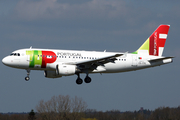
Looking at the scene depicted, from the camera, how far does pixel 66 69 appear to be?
52.6 metres

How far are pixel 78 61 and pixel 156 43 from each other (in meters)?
15.3

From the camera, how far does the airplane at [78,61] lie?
5216 cm

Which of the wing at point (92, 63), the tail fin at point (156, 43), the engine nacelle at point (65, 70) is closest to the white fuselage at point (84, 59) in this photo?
the wing at point (92, 63)

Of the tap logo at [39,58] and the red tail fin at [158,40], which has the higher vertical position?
the red tail fin at [158,40]

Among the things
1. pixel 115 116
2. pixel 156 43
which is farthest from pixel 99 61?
pixel 115 116

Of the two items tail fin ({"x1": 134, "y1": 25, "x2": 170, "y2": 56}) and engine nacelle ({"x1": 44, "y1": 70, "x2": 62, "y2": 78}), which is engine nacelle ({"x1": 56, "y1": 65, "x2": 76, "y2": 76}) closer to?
engine nacelle ({"x1": 44, "y1": 70, "x2": 62, "y2": 78})

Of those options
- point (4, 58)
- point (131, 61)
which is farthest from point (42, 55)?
point (131, 61)

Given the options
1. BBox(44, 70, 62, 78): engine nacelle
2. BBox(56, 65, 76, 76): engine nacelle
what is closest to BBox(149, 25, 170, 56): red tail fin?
BBox(56, 65, 76, 76): engine nacelle

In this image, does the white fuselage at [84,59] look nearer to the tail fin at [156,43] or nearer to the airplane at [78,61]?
the airplane at [78,61]

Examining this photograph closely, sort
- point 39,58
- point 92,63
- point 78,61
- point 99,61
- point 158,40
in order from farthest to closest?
point 158,40 → point 78,61 → point 92,63 → point 99,61 → point 39,58

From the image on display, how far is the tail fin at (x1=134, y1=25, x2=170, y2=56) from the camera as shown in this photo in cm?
6075

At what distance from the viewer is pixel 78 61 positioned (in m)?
54.2

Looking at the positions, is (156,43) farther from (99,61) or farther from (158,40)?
(99,61)

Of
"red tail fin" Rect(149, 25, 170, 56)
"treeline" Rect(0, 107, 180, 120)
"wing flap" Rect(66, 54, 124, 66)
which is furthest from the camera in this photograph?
"treeline" Rect(0, 107, 180, 120)
